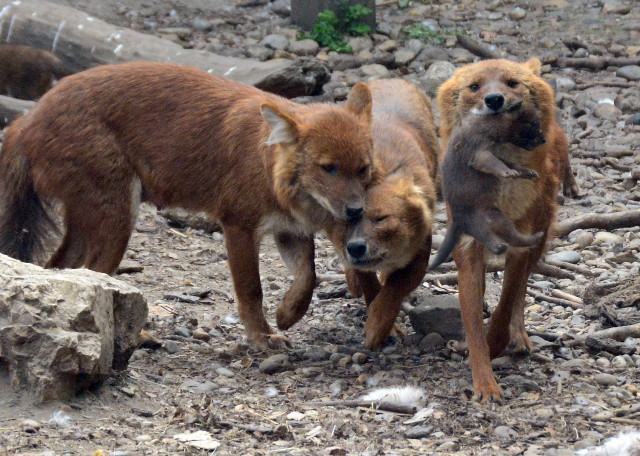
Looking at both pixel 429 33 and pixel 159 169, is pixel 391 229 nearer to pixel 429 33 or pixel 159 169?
pixel 159 169

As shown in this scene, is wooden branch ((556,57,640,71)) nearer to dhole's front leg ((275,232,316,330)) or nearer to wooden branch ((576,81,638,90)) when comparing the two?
wooden branch ((576,81,638,90))

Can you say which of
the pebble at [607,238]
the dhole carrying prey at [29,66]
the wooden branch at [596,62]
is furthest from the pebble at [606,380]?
the wooden branch at [596,62]

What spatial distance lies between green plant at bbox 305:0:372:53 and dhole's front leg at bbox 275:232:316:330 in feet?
22.5

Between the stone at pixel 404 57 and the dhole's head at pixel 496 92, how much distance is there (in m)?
7.34

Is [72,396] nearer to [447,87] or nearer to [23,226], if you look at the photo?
[23,226]

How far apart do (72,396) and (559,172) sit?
318cm

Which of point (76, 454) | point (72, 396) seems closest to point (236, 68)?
point (72, 396)

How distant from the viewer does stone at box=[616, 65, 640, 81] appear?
12078mm

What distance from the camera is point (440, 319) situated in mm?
6410

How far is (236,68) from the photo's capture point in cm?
1034

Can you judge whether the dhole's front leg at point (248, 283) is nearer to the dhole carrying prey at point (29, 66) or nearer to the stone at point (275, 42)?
the dhole carrying prey at point (29, 66)

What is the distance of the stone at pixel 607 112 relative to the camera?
11055 millimetres

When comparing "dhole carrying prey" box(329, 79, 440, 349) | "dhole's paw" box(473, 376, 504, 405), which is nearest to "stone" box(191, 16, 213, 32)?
"dhole carrying prey" box(329, 79, 440, 349)

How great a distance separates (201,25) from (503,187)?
935 centimetres
